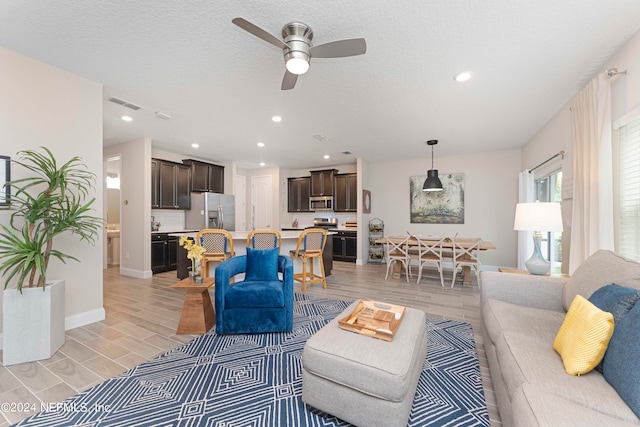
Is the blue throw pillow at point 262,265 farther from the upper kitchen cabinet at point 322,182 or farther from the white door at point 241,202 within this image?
the white door at point 241,202

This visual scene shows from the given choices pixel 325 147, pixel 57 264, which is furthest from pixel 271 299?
pixel 325 147

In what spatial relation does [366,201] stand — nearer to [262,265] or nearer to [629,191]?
[262,265]

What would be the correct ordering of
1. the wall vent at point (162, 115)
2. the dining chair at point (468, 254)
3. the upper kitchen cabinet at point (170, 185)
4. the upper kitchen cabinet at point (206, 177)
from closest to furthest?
the wall vent at point (162, 115), the dining chair at point (468, 254), the upper kitchen cabinet at point (170, 185), the upper kitchen cabinet at point (206, 177)

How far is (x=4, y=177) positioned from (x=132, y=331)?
71.3 inches

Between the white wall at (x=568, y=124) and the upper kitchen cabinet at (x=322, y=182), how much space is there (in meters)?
4.35

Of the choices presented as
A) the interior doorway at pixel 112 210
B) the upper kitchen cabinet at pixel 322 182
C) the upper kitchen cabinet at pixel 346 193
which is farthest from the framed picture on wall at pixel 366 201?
the interior doorway at pixel 112 210

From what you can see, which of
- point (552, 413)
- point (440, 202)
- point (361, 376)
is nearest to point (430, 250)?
point (440, 202)

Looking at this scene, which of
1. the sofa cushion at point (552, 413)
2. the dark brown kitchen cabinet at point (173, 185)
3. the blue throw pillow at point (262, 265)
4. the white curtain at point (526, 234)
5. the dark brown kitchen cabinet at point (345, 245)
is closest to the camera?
the sofa cushion at point (552, 413)

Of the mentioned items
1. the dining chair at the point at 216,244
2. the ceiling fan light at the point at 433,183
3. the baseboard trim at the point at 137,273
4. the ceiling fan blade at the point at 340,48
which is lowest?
the baseboard trim at the point at 137,273

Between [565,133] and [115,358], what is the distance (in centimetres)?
561

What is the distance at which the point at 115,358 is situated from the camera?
7.12 ft

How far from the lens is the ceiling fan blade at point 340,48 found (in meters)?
1.83

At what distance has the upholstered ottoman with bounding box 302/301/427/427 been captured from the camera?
130cm

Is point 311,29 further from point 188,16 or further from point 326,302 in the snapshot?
point 326,302
